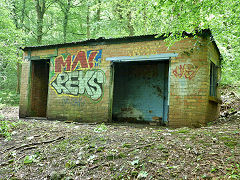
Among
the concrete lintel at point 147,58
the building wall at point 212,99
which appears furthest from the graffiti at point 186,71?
the building wall at point 212,99

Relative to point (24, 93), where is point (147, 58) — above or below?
above

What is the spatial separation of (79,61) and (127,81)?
9.61 feet

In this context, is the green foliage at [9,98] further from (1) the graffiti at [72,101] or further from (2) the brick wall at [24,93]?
(1) the graffiti at [72,101]

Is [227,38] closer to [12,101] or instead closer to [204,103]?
[204,103]

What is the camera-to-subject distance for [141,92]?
10859 mm

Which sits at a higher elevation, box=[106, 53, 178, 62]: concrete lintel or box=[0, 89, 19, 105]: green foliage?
box=[106, 53, 178, 62]: concrete lintel

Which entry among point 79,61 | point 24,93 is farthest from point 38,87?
point 79,61

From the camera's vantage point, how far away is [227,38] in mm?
8500

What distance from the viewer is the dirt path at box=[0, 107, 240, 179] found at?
3.60 metres

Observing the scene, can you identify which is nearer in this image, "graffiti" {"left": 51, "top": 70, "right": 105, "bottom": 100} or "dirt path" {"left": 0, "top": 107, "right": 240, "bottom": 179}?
"dirt path" {"left": 0, "top": 107, "right": 240, "bottom": 179}

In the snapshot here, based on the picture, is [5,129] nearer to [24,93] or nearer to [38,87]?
[24,93]

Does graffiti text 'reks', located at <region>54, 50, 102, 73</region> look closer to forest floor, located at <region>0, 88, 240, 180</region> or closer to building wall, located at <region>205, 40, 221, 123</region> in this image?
forest floor, located at <region>0, 88, 240, 180</region>

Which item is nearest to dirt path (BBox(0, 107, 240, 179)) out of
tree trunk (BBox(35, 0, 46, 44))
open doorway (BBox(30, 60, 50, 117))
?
open doorway (BBox(30, 60, 50, 117))

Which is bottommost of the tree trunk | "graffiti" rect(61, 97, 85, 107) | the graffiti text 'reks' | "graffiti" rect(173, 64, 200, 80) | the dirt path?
the dirt path
